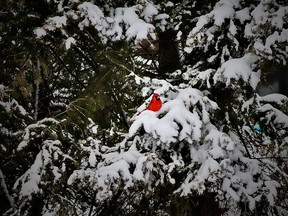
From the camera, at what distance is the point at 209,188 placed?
3416mm

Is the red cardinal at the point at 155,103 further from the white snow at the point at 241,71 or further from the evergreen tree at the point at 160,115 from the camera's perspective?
the white snow at the point at 241,71

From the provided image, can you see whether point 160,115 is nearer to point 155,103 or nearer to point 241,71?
point 155,103

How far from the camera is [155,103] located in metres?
3.49

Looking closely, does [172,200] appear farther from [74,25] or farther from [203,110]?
[74,25]

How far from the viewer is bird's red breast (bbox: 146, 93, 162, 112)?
3488mm

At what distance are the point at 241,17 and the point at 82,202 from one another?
4027 millimetres

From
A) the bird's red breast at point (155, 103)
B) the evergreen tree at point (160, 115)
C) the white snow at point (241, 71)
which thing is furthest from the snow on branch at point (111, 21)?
the white snow at point (241, 71)

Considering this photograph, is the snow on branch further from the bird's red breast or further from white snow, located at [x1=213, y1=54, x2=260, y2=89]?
white snow, located at [x1=213, y1=54, x2=260, y2=89]

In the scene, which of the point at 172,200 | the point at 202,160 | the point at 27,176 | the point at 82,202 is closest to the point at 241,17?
the point at 202,160

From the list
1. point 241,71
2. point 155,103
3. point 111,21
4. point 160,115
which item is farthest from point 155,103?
point 111,21

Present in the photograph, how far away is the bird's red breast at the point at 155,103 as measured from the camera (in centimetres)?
349

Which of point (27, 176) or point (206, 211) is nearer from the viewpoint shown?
point (27, 176)

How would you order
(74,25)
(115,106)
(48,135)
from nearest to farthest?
1. (74,25)
2. (48,135)
3. (115,106)

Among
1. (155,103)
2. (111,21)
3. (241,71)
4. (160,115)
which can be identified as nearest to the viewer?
(241,71)
